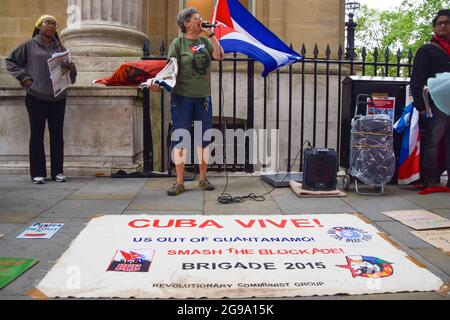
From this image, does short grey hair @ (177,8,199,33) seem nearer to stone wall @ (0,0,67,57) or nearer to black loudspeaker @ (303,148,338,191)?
black loudspeaker @ (303,148,338,191)

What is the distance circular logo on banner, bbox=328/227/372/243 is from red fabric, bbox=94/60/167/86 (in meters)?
3.80

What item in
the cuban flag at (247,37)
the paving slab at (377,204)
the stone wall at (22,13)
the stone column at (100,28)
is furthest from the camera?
the stone wall at (22,13)

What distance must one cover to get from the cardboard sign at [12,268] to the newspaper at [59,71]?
3.48 metres

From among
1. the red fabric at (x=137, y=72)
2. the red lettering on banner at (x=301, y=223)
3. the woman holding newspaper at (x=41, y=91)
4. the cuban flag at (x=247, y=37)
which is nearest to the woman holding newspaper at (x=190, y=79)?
the cuban flag at (x=247, y=37)

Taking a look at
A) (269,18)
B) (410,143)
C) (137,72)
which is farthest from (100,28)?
(410,143)

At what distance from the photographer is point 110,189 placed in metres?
6.05

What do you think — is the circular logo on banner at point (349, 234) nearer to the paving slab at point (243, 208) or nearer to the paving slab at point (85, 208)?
the paving slab at point (243, 208)

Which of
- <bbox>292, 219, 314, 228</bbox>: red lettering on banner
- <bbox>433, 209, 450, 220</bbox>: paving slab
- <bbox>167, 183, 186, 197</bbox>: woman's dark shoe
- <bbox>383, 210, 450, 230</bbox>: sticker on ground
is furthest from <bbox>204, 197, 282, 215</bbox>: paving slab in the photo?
<bbox>433, 209, 450, 220</bbox>: paving slab

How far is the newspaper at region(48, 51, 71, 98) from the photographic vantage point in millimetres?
6254

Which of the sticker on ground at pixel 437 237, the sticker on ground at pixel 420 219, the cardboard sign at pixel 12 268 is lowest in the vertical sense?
the cardboard sign at pixel 12 268

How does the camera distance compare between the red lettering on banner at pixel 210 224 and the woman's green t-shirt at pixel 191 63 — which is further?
the woman's green t-shirt at pixel 191 63

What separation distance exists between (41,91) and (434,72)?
200 inches

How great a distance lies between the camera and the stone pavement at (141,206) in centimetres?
345

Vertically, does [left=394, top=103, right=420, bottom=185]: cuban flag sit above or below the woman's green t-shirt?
below
